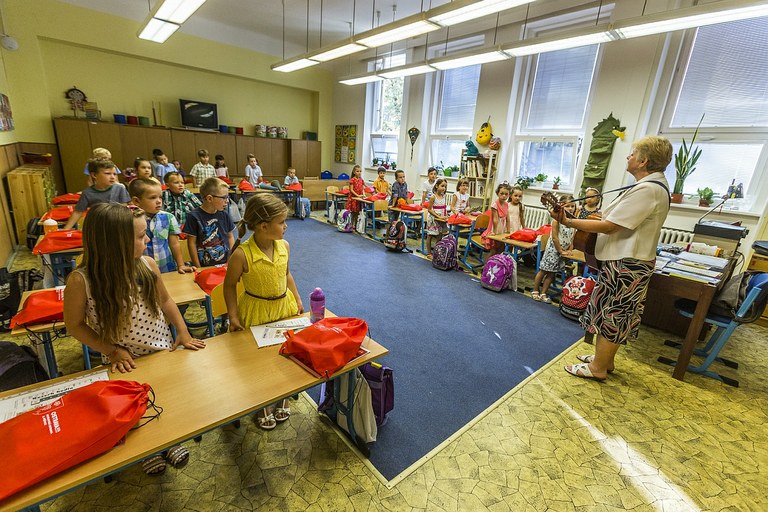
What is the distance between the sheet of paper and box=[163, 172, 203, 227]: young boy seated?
2.18 metres

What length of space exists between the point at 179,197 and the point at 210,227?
1.01m

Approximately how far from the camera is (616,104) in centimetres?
505

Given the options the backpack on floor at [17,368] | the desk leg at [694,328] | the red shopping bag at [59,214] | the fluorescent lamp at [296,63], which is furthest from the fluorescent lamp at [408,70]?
the backpack on floor at [17,368]

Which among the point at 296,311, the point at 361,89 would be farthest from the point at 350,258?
the point at 361,89

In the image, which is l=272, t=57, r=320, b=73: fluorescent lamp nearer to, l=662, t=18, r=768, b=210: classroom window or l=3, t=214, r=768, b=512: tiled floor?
l=3, t=214, r=768, b=512: tiled floor

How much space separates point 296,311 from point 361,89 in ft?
28.9

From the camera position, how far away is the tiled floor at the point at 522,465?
161 cm

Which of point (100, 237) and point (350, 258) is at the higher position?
point (100, 237)

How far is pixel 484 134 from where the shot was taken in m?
6.52

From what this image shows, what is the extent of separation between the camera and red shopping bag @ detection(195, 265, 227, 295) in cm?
221

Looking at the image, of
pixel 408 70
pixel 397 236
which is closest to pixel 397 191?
pixel 397 236

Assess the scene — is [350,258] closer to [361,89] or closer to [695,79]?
[695,79]

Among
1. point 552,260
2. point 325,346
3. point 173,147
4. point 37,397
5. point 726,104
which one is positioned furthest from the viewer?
point 173,147

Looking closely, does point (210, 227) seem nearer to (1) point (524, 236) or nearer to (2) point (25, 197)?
(1) point (524, 236)
